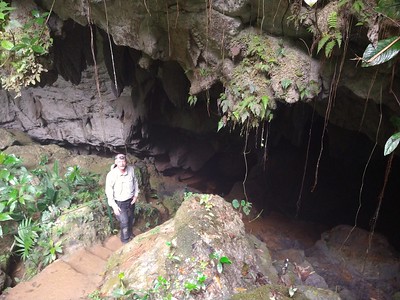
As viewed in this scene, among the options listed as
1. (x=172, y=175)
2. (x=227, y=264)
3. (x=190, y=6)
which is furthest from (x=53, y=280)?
(x=172, y=175)

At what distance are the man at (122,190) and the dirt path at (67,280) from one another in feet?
2.44

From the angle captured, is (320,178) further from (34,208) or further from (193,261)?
(34,208)

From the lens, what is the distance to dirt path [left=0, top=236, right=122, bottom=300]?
3.99 meters

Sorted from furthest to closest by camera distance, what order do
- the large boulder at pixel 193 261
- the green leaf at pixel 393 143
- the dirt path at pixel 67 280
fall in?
1. the dirt path at pixel 67 280
2. the large boulder at pixel 193 261
3. the green leaf at pixel 393 143

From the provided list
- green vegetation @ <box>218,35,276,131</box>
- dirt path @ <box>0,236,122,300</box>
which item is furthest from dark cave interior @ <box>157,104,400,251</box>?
dirt path @ <box>0,236,122,300</box>

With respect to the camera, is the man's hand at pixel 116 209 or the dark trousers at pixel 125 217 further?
the dark trousers at pixel 125 217

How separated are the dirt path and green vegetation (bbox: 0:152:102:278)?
12.7 inches

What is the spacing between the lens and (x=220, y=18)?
175 inches

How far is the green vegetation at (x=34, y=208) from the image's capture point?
479 centimetres

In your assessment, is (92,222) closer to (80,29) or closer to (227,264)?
(227,264)

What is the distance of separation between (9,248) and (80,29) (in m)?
5.62

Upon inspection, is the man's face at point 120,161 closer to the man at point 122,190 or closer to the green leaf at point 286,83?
the man at point 122,190

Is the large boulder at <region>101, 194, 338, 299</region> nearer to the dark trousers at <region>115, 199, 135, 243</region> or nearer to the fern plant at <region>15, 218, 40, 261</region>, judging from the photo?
the dark trousers at <region>115, 199, 135, 243</region>

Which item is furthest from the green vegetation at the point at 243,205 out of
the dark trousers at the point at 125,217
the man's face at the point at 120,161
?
the man's face at the point at 120,161
